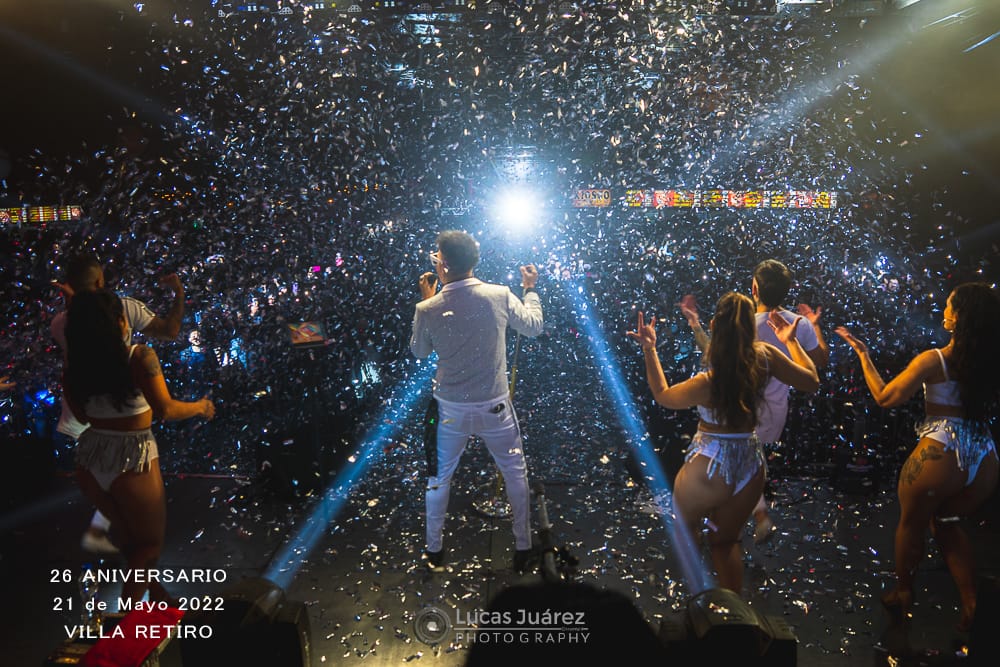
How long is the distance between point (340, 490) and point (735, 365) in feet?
11.5

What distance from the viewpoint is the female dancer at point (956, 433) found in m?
2.39

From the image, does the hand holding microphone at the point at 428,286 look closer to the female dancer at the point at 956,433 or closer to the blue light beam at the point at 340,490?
the blue light beam at the point at 340,490

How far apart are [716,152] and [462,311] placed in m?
8.70

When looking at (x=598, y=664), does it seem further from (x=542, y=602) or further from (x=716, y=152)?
(x=716, y=152)

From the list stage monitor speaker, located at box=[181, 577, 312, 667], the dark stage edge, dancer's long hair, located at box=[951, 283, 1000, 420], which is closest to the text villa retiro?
stage monitor speaker, located at box=[181, 577, 312, 667]

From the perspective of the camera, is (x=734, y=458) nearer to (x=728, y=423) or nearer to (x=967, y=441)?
(x=728, y=423)

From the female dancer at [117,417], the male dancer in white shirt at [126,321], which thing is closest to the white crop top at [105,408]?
the female dancer at [117,417]

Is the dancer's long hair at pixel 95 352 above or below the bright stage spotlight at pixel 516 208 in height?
below

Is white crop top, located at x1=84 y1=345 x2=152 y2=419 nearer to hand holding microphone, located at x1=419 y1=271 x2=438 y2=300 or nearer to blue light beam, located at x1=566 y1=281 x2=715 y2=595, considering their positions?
hand holding microphone, located at x1=419 y1=271 x2=438 y2=300

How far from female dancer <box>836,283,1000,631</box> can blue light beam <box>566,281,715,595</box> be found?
1.10m

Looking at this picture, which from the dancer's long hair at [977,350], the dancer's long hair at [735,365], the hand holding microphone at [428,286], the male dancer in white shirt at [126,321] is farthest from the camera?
the hand holding microphone at [428,286]

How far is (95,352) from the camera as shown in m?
2.32

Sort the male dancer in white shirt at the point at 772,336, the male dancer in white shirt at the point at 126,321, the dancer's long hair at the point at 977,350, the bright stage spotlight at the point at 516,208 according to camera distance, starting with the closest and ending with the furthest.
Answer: the dancer's long hair at the point at 977,350 → the male dancer in white shirt at the point at 126,321 → the male dancer in white shirt at the point at 772,336 → the bright stage spotlight at the point at 516,208

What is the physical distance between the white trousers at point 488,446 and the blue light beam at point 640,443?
92 centimetres
